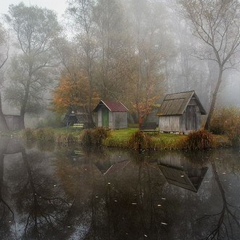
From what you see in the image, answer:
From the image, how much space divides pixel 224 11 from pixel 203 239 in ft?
77.8

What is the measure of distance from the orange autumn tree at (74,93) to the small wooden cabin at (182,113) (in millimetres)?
10792

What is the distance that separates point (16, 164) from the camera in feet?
55.1

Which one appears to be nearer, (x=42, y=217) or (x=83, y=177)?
(x=42, y=217)

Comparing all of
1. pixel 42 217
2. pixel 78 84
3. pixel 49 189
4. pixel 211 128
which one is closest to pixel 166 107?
pixel 211 128

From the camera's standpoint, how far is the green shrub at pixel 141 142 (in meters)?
21.5

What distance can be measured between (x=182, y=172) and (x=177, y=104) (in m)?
12.6

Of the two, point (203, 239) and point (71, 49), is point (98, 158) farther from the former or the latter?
point (71, 49)

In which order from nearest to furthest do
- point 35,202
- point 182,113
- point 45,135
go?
point 35,202
point 182,113
point 45,135

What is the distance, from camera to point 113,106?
32719mm

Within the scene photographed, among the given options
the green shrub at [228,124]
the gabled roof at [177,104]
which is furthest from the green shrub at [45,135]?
the green shrub at [228,124]

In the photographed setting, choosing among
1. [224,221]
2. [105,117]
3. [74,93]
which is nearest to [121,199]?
[224,221]

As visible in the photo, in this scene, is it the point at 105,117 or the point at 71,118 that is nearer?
the point at 105,117

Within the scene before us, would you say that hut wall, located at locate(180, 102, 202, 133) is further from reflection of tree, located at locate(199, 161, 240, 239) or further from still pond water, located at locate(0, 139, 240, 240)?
reflection of tree, located at locate(199, 161, 240, 239)

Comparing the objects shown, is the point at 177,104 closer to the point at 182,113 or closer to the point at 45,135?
the point at 182,113
